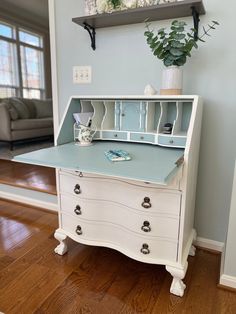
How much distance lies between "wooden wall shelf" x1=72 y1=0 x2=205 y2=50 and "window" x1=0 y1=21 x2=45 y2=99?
454cm

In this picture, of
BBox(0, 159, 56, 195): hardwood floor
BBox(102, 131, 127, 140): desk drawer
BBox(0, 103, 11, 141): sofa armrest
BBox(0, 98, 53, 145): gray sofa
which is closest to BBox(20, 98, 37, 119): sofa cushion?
BBox(0, 98, 53, 145): gray sofa

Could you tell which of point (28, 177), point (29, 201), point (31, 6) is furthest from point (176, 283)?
point (31, 6)

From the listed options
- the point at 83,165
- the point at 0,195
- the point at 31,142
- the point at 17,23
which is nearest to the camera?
the point at 83,165

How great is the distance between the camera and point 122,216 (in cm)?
126

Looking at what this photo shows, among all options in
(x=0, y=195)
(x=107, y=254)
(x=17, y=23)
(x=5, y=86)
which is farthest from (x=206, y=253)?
(x=17, y=23)

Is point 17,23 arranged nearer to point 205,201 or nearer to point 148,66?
point 148,66

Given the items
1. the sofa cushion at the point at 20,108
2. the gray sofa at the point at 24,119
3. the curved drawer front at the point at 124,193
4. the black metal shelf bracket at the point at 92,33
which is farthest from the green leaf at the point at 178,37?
the sofa cushion at the point at 20,108

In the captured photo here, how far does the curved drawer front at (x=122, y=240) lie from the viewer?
121cm

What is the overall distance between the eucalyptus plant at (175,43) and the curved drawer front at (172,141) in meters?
0.40

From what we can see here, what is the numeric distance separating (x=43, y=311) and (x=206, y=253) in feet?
3.34

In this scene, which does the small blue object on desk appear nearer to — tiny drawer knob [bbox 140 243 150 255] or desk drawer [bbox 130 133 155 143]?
desk drawer [bbox 130 133 155 143]

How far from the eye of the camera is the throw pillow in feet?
15.4

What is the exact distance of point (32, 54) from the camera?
6008mm

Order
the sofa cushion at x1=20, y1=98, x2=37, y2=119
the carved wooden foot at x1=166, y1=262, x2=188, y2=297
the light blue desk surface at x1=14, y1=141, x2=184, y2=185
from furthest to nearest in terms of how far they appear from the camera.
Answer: the sofa cushion at x1=20, y1=98, x2=37, y2=119
the carved wooden foot at x1=166, y1=262, x2=188, y2=297
the light blue desk surface at x1=14, y1=141, x2=184, y2=185
